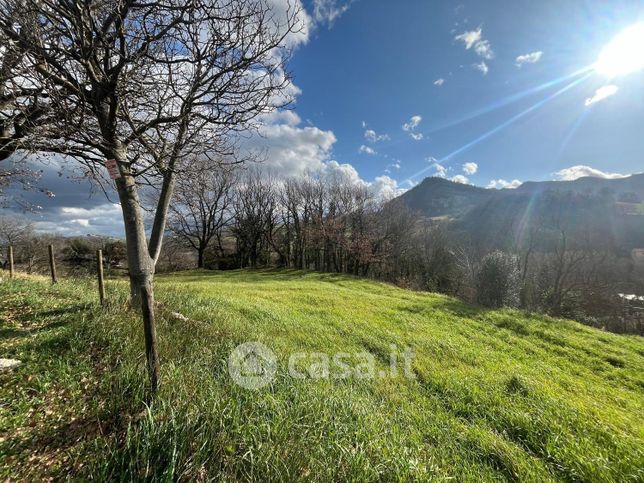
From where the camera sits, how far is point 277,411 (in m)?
2.86

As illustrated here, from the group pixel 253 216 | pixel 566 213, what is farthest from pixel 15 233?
pixel 566 213

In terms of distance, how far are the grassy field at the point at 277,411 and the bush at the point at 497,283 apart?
8.98 m

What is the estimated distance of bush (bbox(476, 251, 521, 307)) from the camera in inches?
595

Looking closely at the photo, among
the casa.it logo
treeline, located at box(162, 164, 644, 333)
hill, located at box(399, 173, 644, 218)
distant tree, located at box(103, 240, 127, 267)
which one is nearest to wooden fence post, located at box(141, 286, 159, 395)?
the casa.it logo

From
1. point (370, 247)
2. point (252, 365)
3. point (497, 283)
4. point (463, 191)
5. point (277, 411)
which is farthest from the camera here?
point (463, 191)

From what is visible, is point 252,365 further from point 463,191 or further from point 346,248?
point 463,191

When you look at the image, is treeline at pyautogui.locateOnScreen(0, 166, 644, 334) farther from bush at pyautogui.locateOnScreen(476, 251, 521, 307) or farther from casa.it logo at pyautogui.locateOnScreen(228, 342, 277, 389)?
casa.it logo at pyautogui.locateOnScreen(228, 342, 277, 389)

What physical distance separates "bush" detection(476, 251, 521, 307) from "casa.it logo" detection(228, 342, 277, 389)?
14596mm

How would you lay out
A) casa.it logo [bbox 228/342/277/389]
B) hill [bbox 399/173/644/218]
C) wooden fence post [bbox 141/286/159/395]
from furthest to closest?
hill [bbox 399/173/644/218] < casa.it logo [bbox 228/342/277/389] < wooden fence post [bbox 141/286/159/395]

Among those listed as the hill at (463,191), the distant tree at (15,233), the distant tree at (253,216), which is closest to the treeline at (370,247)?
the distant tree at (253,216)

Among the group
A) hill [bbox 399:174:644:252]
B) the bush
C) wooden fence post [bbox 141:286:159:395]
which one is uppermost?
hill [bbox 399:174:644:252]

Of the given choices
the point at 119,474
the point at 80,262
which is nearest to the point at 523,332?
the point at 119,474

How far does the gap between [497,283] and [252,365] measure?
16.0 meters

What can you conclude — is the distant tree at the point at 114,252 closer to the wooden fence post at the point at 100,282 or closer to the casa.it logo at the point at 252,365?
the wooden fence post at the point at 100,282
